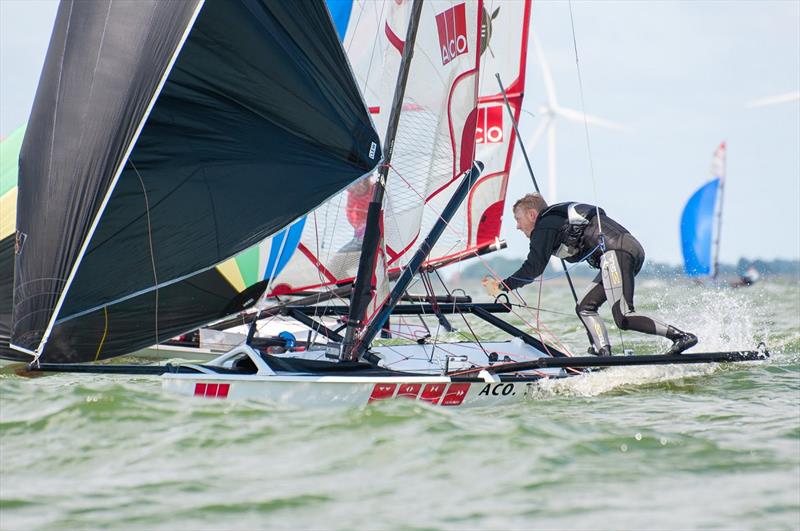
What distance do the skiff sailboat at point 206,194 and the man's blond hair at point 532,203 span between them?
44 centimetres

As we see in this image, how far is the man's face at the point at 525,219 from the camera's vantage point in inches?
307

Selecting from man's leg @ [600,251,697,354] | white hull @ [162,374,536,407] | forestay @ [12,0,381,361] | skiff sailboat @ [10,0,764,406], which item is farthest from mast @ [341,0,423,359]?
man's leg @ [600,251,697,354]

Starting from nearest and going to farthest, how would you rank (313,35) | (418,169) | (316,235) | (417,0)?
(313,35)
(417,0)
(418,169)
(316,235)

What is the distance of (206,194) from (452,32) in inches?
114

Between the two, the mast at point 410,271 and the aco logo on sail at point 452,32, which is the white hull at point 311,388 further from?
the aco logo on sail at point 452,32

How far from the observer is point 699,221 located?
3538 cm

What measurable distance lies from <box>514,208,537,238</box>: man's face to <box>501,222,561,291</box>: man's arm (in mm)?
204

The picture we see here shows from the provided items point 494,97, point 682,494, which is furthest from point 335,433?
point 494,97

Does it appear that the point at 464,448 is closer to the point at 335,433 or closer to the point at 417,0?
the point at 335,433

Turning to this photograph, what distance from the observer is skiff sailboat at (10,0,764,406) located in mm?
6000

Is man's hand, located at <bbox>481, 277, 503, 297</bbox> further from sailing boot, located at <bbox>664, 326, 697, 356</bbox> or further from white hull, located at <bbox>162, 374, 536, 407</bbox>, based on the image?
sailing boot, located at <bbox>664, 326, 697, 356</bbox>

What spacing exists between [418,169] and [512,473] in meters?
3.81

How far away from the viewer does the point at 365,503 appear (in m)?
4.54

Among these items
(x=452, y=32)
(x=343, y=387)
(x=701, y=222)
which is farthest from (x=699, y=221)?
(x=343, y=387)
